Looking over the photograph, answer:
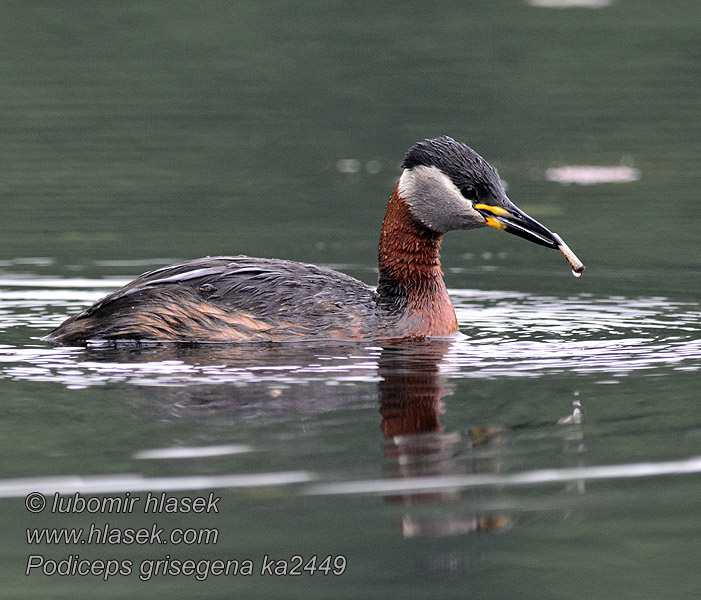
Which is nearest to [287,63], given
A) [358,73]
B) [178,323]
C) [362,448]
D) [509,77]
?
[358,73]

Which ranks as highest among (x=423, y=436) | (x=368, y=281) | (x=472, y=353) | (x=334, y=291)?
(x=334, y=291)

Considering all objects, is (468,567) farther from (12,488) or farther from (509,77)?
(509,77)

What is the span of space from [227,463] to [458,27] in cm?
1964

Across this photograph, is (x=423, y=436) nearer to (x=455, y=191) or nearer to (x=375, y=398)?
(x=375, y=398)

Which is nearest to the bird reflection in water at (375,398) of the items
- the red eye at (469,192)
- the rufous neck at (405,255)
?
the rufous neck at (405,255)

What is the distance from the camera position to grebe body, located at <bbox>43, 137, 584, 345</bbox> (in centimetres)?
922

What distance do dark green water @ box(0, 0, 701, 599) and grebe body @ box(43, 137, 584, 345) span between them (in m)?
0.31

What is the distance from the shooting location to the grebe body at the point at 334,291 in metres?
9.22

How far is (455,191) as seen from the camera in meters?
9.61

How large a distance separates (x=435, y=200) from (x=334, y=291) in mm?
1000

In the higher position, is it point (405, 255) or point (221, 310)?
point (405, 255)

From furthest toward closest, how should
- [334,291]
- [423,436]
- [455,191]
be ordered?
[455,191], [334,291], [423,436]

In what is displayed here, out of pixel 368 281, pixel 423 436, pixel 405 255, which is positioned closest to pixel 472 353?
pixel 405 255

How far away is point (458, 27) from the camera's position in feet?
81.7
